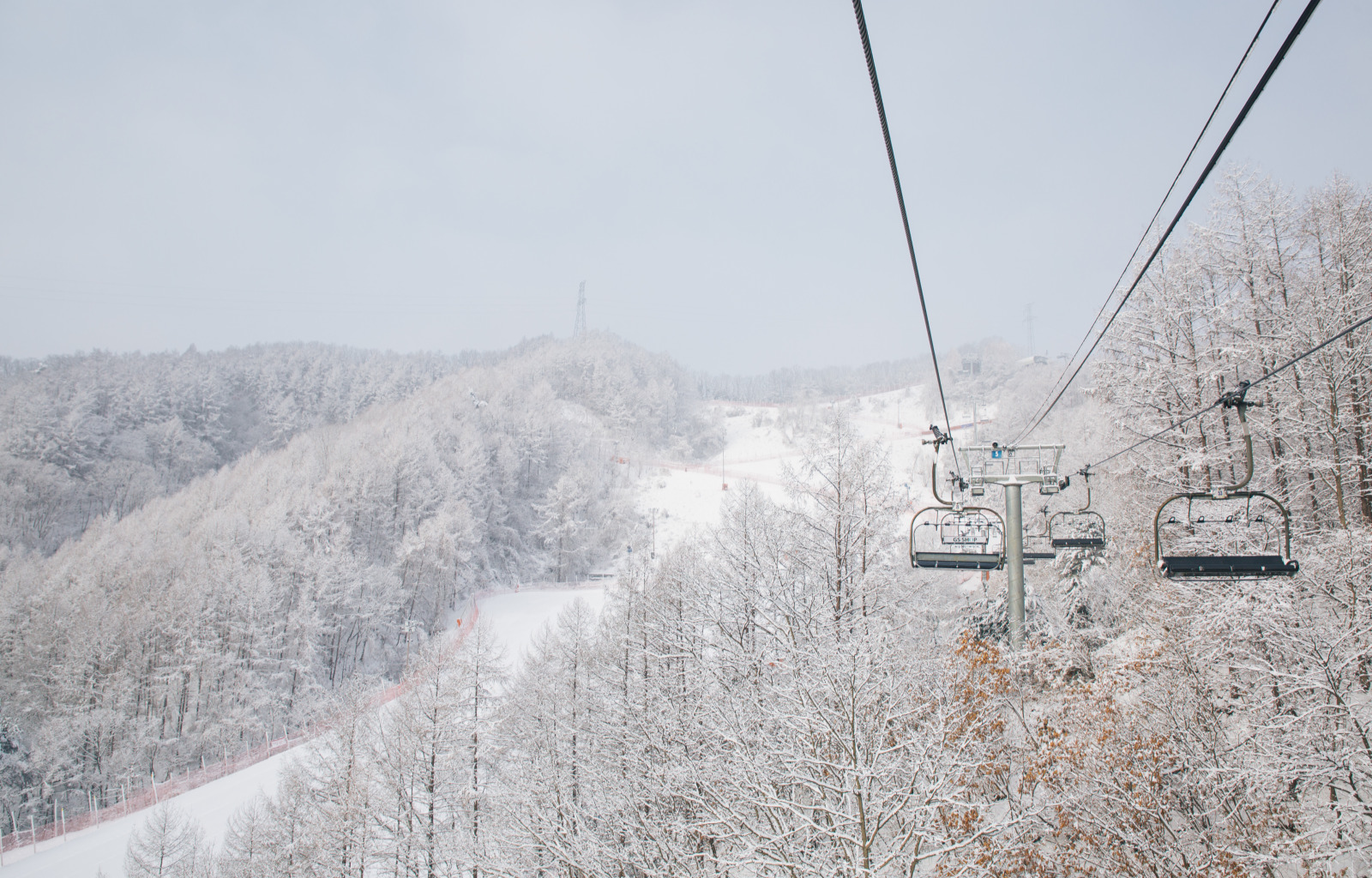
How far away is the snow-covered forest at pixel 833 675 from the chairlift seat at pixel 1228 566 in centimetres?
251

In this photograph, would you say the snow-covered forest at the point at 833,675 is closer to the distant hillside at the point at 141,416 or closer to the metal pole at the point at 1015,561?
the metal pole at the point at 1015,561

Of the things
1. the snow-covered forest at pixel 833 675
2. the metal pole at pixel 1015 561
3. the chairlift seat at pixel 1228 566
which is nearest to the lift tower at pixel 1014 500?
the metal pole at pixel 1015 561

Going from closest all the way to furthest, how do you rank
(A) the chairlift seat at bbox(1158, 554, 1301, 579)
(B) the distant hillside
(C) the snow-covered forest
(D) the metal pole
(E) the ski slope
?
(A) the chairlift seat at bbox(1158, 554, 1301, 579)
(C) the snow-covered forest
(D) the metal pole
(E) the ski slope
(B) the distant hillside

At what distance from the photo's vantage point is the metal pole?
8.16 metres

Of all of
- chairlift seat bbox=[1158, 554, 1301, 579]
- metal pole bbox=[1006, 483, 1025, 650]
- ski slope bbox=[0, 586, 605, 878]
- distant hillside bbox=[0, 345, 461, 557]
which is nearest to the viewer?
chairlift seat bbox=[1158, 554, 1301, 579]

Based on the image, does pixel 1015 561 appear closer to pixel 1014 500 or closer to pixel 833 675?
pixel 1014 500

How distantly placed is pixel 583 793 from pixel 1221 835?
14.8 metres

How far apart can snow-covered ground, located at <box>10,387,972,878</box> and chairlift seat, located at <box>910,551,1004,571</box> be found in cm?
574

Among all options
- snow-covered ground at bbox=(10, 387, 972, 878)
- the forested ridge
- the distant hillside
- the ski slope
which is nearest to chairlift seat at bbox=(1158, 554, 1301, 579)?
snow-covered ground at bbox=(10, 387, 972, 878)

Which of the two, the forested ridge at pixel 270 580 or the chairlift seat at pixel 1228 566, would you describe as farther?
the forested ridge at pixel 270 580

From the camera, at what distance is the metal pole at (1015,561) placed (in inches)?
321

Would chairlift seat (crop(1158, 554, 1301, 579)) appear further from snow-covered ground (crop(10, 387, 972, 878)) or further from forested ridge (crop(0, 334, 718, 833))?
forested ridge (crop(0, 334, 718, 833))

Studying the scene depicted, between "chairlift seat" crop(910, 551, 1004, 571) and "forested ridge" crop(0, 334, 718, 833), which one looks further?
"forested ridge" crop(0, 334, 718, 833)

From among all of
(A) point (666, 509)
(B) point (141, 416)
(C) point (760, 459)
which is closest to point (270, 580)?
(A) point (666, 509)
